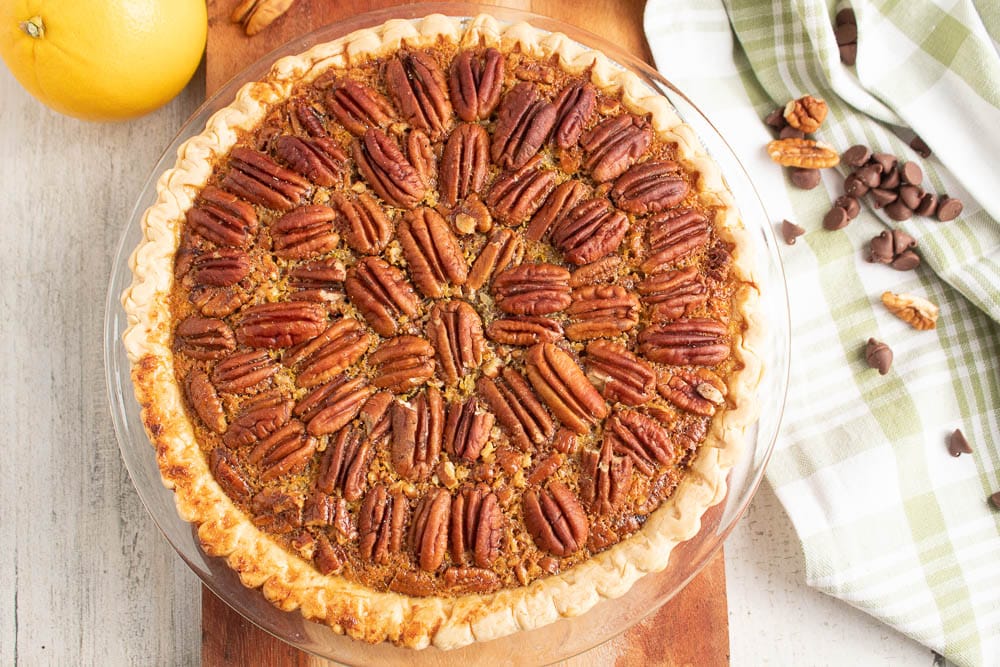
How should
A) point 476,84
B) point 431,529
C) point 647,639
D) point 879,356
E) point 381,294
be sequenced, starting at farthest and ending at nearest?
point 879,356 < point 647,639 < point 476,84 < point 381,294 < point 431,529

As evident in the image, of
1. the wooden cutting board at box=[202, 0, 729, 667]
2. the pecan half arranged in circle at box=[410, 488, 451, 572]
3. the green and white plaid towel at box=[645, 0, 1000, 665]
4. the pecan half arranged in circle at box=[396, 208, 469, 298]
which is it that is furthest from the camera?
the green and white plaid towel at box=[645, 0, 1000, 665]

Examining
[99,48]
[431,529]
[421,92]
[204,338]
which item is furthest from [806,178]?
[99,48]

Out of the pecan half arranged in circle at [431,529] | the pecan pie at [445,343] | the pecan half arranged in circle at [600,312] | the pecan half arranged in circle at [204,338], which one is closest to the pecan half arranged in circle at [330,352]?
the pecan pie at [445,343]

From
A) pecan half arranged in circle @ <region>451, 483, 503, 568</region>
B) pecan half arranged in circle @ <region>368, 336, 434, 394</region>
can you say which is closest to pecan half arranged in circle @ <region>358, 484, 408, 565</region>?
pecan half arranged in circle @ <region>451, 483, 503, 568</region>

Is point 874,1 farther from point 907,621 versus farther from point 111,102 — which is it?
point 111,102

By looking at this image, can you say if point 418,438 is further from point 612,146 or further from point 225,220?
point 612,146

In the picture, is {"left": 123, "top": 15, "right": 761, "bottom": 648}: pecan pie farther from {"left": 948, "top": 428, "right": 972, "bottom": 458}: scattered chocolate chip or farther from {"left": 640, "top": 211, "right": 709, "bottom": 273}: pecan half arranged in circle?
{"left": 948, "top": 428, "right": 972, "bottom": 458}: scattered chocolate chip

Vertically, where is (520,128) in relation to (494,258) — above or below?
above
